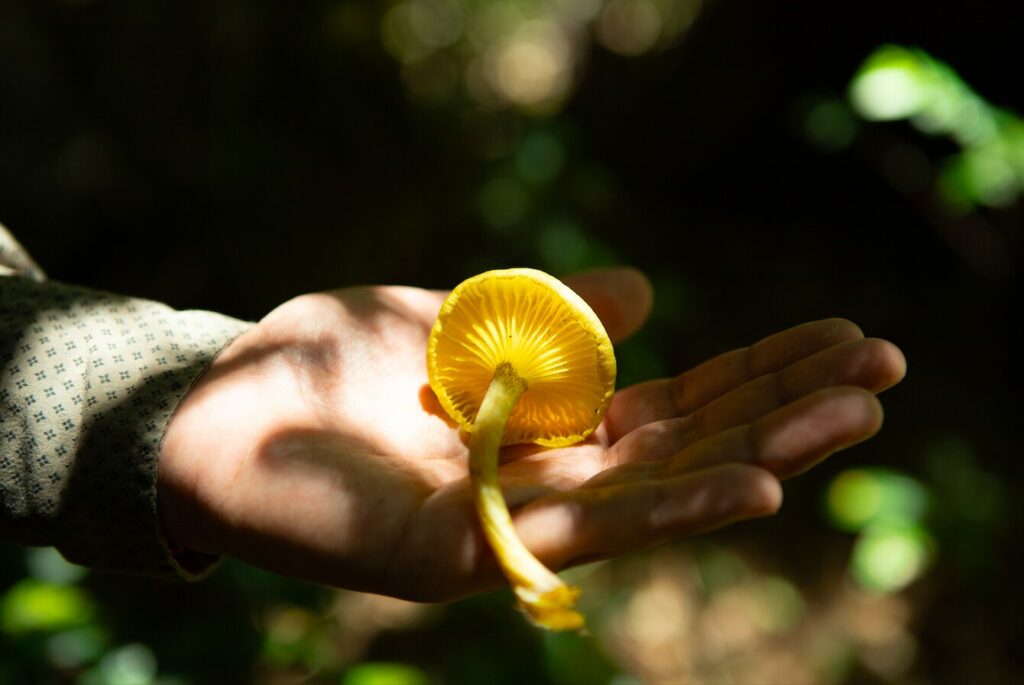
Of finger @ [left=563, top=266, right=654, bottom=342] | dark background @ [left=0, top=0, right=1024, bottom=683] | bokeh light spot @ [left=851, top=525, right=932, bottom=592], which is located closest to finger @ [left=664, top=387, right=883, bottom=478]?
finger @ [left=563, top=266, right=654, bottom=342]

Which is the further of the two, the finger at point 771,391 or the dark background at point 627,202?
the dark background at point 627,202

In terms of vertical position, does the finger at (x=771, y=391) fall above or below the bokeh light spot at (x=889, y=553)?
above

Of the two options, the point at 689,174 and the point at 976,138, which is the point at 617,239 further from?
the point at 976,138

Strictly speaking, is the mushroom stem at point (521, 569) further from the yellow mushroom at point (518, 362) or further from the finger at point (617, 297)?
the finger at point (617, 297)

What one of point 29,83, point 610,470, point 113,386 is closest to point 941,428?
point 610,470

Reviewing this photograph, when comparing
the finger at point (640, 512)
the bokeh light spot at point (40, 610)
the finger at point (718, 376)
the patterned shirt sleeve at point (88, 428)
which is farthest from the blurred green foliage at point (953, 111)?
the bokeh light spot at point (40, 610)

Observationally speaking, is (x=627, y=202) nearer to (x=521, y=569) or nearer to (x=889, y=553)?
(x=889, y=553)
